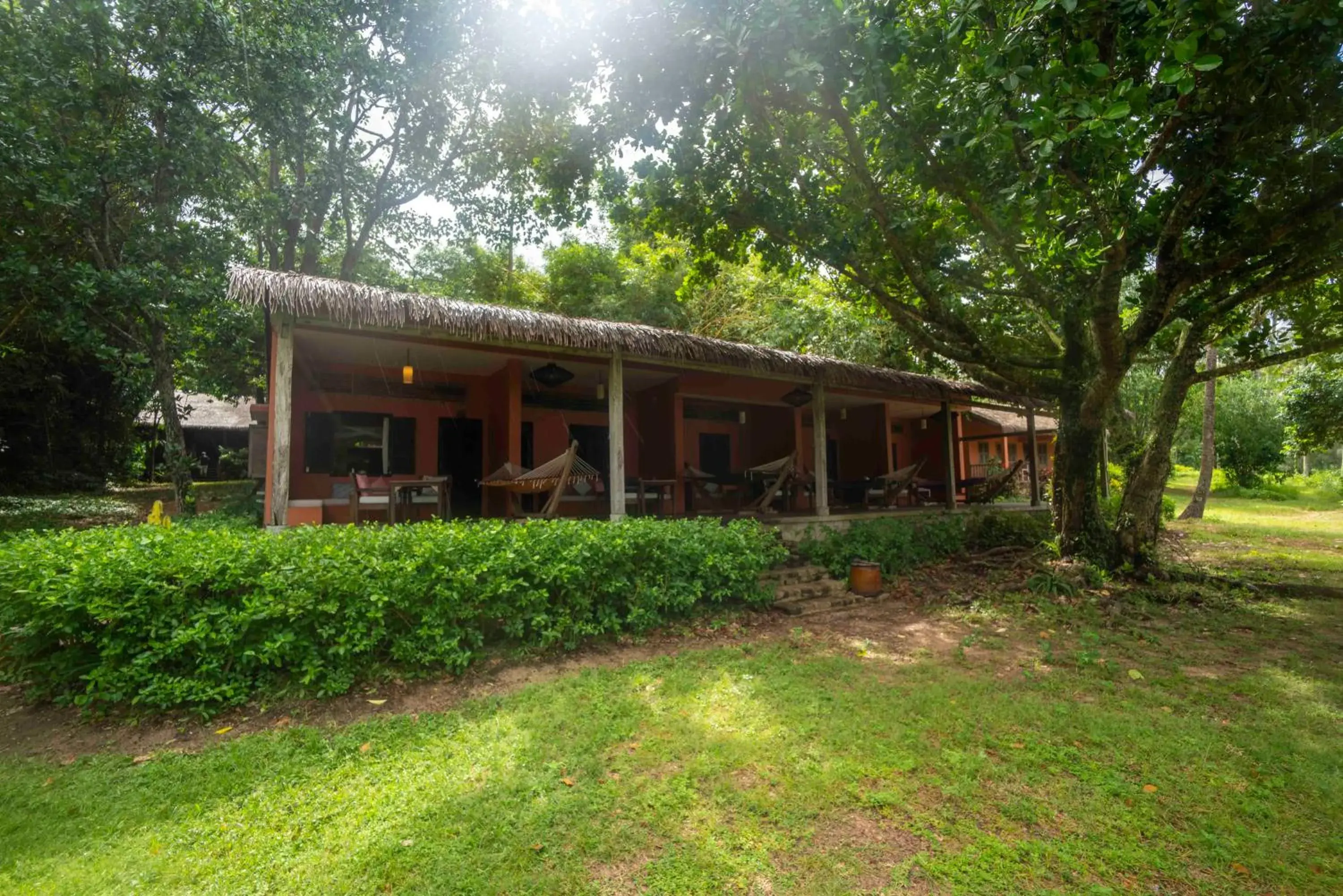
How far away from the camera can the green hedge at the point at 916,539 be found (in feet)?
23.2

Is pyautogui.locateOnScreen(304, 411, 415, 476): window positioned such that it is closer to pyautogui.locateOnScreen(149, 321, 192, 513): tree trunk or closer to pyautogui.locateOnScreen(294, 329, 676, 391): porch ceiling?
pyautogui.locateOnScreen(294, 329, 676, 391): porch ceiling

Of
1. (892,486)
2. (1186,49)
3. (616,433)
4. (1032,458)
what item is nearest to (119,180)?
(616,433)

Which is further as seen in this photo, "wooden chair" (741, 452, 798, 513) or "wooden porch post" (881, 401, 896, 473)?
Result: "wooden porch post" (881, 401, 896, 473)

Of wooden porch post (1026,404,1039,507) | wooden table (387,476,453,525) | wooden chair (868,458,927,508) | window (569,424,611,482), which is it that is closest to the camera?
wooden table (387,476,453,525)

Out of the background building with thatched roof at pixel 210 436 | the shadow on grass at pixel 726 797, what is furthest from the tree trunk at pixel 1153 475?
the background building with thatched roof at pixel 210 436

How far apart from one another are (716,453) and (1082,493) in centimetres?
605

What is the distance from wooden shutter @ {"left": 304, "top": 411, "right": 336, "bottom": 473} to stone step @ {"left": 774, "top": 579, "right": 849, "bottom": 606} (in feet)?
21.5

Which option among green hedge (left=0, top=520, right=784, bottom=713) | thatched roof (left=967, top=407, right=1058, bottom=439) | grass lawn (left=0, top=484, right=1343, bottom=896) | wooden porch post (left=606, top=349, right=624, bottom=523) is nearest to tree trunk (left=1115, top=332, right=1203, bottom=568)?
grass lawn (left=0, top=484, right=1343, bottom=896)

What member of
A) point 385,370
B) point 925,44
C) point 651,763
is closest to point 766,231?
point 925,44

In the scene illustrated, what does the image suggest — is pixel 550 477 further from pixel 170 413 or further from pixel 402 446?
pixel 170 413

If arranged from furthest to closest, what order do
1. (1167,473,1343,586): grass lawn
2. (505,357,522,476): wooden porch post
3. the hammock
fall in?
1. (505,357,522,476): wooden porch post
2. (1167,473,1343,586): grass lawn
3. the hammock

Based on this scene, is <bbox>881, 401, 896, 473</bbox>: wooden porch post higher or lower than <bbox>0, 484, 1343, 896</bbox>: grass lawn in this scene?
higher

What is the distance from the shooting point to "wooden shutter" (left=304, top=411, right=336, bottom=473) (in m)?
8.46

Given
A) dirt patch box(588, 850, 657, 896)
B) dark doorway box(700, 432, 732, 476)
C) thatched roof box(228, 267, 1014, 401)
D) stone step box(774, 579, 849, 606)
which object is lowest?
dirt patch box(588, 850, 657, 896)
